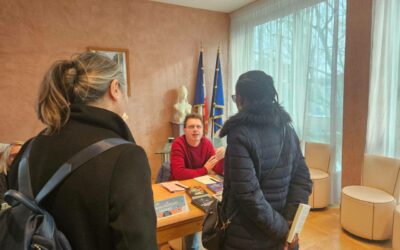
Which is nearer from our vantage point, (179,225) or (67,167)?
(67,167)

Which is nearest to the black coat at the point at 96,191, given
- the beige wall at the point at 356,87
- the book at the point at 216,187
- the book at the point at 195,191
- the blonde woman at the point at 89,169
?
the blonde woman at the point at 89,169

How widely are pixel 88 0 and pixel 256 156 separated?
3945 mm

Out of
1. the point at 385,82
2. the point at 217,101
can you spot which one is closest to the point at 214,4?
the point at 217,101

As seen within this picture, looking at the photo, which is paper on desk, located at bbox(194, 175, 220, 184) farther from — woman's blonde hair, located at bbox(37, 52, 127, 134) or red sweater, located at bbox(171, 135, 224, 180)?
woman's blonde hair, located at bbox(37, 52, 127, 134)

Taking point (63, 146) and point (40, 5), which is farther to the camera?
point (40, 5)

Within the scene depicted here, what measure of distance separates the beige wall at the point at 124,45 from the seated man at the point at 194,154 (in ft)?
7.79

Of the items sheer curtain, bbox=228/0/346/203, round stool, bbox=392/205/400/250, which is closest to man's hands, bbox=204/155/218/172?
round stool, bbox=392/205/400/250

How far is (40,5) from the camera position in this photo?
3.82 metres

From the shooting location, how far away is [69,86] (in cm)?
79

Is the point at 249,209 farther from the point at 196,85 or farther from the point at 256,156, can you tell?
the point at 196,85

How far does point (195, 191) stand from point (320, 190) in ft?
6.71

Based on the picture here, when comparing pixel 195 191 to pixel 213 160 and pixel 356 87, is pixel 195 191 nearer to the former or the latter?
pixel 213 160

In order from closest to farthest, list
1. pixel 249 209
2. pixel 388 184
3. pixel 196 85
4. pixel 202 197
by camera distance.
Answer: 1. pixel 249 209
2. pixel 202 197
3. pixel 388 184
4. pixel 196 85

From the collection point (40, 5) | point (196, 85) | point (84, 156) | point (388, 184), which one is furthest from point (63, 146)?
point (196, 85)
